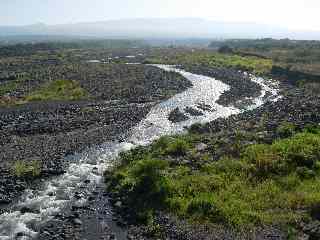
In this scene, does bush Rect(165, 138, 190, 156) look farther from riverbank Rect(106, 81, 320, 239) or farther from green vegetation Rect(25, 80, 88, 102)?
green vegetation Rect(25, 80, 88, 102)

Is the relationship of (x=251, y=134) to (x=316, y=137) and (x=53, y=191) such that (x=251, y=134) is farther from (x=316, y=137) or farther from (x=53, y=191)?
(x=53, y=191)

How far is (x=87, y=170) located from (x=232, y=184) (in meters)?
12.3

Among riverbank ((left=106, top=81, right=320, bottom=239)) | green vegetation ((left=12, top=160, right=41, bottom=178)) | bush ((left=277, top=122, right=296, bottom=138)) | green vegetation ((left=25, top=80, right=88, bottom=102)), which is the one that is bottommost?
green vegetation ((left=25, top=80, right=88, bottom=102))

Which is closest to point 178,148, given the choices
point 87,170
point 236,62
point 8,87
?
point 87,170

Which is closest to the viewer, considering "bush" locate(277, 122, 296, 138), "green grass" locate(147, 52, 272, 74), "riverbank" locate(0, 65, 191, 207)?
"riverbank" locate(0, 65, 191, 207)

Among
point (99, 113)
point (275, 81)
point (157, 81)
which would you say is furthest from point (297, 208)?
point (275, 81)

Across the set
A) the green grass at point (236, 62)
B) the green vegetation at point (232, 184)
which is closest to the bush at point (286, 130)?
the green vegetation at point (232, 184)

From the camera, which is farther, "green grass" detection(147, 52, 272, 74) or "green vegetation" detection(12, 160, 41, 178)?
"green grass" detection(147, 52, 272, 74)

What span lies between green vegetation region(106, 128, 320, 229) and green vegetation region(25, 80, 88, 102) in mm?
35907

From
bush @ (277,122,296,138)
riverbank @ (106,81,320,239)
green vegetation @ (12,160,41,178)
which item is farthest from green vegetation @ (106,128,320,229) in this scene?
green vegetation @ (12,160,41,178)

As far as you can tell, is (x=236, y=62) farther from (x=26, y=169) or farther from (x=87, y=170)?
(x=26, y=169)

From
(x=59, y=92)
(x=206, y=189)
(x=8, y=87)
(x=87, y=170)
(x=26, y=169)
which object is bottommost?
(x=8, y=87)

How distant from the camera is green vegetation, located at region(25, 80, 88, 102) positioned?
246 ft

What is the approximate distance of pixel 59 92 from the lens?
79562 mm
